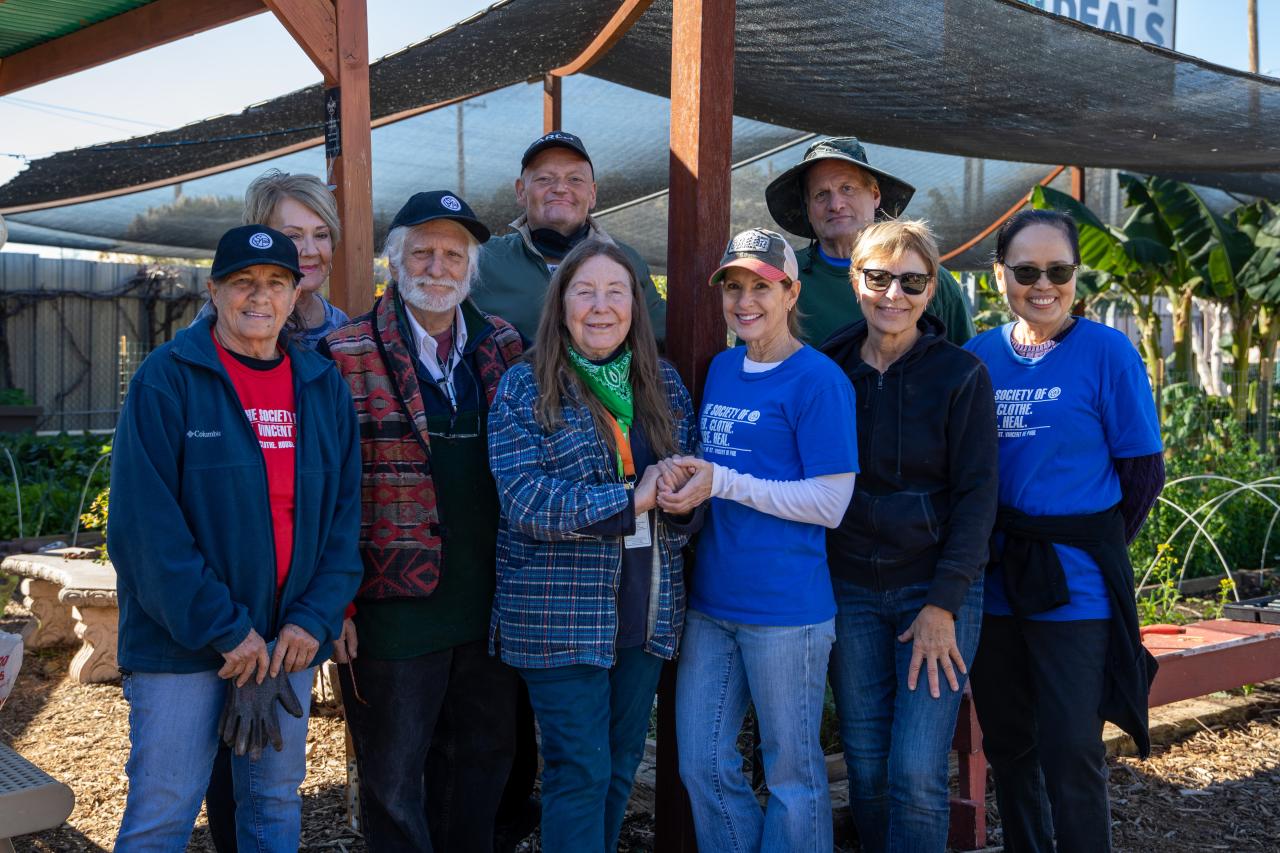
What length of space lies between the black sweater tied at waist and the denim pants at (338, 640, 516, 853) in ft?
4.16

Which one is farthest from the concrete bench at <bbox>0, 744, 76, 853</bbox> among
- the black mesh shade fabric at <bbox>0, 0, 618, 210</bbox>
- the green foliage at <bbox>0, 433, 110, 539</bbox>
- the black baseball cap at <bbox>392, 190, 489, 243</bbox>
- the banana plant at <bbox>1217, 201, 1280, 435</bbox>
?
the banana plant at <bbox>1217, 201, 1280, 435</bbox>

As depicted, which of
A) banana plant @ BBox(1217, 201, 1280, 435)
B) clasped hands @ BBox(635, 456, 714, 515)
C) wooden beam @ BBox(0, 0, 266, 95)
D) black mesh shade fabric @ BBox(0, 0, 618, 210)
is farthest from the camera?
banana plant @ BBox(1217, 201, 1280, 435)

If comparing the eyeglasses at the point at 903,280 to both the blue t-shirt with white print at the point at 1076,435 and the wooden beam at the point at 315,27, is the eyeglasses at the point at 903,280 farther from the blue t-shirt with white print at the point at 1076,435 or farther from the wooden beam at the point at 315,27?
the wooden beam at the point at 315,27

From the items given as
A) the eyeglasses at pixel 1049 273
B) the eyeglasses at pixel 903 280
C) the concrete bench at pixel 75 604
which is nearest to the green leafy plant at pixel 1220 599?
the eyeglasses at pixel 1049 273

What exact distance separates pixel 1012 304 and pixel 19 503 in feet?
20.7

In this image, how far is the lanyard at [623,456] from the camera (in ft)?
8.07

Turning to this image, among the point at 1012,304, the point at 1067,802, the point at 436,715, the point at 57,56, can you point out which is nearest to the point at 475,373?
the point at 436,715

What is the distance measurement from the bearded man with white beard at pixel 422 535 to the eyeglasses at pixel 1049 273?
1.29m

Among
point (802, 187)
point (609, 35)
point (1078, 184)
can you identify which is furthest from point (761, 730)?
point (1078, 184)

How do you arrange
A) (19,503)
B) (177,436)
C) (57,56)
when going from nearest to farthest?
(177,436) < (57,56) < (19,503)

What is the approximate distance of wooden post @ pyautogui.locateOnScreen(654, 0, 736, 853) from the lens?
9.47ft

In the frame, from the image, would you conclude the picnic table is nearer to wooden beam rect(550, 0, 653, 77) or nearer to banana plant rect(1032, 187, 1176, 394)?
wooden beam rect(550, 0, 653, 77)

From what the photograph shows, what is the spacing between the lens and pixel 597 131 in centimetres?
707

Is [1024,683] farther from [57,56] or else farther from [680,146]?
[57,56]
